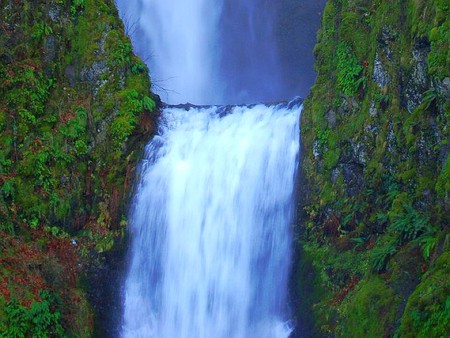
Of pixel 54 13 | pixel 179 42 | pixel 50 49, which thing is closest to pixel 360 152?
pixel 50 49

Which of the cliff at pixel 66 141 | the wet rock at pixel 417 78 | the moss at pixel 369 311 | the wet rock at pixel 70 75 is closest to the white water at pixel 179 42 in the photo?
the cliff at pixel 66 141

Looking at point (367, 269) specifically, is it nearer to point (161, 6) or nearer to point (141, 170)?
point (141, 170)

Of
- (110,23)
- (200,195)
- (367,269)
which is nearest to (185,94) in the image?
(110,23)

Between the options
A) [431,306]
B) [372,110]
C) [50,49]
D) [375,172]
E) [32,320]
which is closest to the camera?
[431,306]

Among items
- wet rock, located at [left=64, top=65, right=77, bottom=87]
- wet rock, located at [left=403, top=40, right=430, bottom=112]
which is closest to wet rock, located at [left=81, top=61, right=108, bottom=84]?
wet rock, located at [left=64, top=65, right=77, bottom=87]

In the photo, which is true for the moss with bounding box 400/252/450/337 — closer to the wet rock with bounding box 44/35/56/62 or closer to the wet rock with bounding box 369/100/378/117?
the wet rock with bounding box 369/100/378/117

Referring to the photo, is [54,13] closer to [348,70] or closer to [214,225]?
[214,225]
